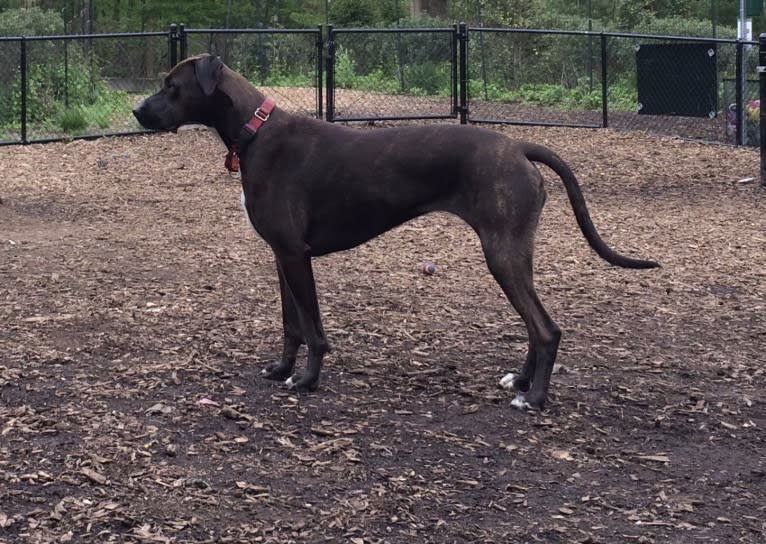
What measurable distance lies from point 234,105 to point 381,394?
1486mm

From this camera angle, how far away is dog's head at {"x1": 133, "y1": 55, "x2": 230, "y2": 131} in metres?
5.98

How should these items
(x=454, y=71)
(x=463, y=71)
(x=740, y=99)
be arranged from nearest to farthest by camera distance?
(x=740, y=99) → (x=463, y=71) → (x=454, y=71)

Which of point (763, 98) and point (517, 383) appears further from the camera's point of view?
point (763, 98)

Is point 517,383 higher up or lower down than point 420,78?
lower down

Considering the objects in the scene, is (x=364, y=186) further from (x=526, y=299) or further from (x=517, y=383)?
(x=517, y=383)

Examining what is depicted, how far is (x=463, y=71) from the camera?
17375 mm

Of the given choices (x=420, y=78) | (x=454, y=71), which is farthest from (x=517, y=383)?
(x=420, y=78)

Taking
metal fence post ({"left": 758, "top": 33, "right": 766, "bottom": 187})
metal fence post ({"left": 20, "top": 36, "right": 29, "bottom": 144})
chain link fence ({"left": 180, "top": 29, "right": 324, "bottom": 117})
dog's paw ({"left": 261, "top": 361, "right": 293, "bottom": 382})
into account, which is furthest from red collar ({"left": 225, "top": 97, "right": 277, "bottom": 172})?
chain link fence ({"left": 180, "top": 29, "right": 324, "bottom": 117})

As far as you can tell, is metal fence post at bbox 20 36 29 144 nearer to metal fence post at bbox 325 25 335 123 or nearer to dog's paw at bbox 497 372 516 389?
metal fence post at bbox 325 25 335 123

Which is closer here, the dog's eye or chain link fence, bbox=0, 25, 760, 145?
the dog's eye

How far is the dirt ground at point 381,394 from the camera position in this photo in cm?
459

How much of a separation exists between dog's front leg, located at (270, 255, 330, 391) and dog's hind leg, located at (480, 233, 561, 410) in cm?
82

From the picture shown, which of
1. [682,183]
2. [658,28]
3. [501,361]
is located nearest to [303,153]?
[501,361]

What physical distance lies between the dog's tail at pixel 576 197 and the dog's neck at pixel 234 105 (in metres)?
1.26
